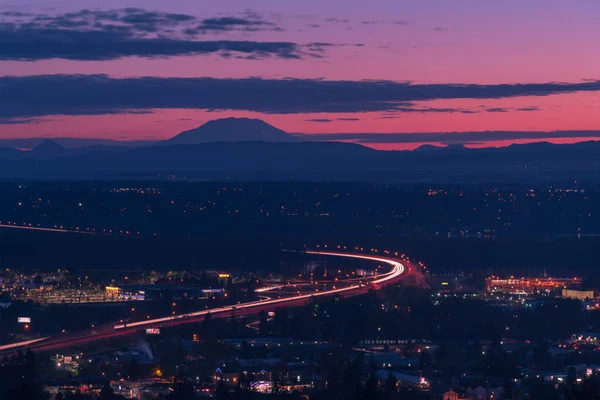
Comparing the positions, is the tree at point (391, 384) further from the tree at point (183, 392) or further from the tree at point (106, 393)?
the tree at point (106, 393)

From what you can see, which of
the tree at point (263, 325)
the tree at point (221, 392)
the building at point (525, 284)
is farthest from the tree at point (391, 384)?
the building at point (525, 284)

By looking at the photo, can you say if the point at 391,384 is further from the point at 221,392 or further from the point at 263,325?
the point at 263,325

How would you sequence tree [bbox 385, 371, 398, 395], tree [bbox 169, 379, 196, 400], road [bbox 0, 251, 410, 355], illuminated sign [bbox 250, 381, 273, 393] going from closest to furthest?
tree [bbox 169, 379, 196, 400] < tree [bbox 385, 371, 398, 395] < illuminated sign [bbox 250, 381, 273, 393] < road [bbox 0, 251, 410, 355]

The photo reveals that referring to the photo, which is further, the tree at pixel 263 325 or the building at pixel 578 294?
the building at pixel 578 294

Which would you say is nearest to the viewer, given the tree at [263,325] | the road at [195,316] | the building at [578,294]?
the road at [195,316]

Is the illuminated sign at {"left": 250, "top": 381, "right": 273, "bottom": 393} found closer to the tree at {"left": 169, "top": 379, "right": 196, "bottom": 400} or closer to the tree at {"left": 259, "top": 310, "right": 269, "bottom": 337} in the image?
the tree at {"left": 169, "top": 379, "right": 196, "bottom": 400}

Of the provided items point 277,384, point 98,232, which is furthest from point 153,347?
point 98,232

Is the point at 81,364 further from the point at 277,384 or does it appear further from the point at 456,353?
the point at 456,353

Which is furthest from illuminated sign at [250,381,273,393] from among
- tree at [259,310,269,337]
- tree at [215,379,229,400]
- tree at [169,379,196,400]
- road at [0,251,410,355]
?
road at [0,251,410,355]
